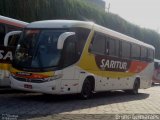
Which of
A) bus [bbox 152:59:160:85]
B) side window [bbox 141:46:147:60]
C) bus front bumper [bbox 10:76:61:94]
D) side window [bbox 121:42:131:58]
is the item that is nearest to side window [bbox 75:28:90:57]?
bus front bumper [bbox 10:76:61:94]

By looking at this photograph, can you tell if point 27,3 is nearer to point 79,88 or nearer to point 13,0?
point 13,0

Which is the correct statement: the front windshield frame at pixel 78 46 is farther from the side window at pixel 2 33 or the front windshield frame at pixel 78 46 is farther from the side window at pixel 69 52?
the side window at pixel 2 33

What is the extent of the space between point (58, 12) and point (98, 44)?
12.4m

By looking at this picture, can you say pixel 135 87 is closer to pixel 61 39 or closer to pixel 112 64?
pixel 112 64

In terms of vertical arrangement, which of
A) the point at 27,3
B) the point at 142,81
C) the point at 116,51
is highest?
the point at 27,3

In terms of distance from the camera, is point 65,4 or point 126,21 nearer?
point 65,4

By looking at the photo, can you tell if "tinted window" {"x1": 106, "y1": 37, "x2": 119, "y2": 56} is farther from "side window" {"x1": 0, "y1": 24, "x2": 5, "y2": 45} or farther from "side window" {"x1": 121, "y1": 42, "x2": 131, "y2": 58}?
"side window" {"x1": 0, "y1": 24, "x2": 5, "y2": 45}

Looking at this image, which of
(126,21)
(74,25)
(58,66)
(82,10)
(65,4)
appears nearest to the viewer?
(58,66)

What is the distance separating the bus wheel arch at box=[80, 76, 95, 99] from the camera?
682 inches

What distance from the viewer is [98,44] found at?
18438mm

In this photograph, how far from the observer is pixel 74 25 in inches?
A: 647

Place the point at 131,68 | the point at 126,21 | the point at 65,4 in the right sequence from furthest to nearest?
the point at 126,21
the point at 65,4
the point at 131,68

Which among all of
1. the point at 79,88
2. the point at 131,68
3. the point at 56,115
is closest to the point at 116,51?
the point at 131,68

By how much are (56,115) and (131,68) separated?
1233 cm
